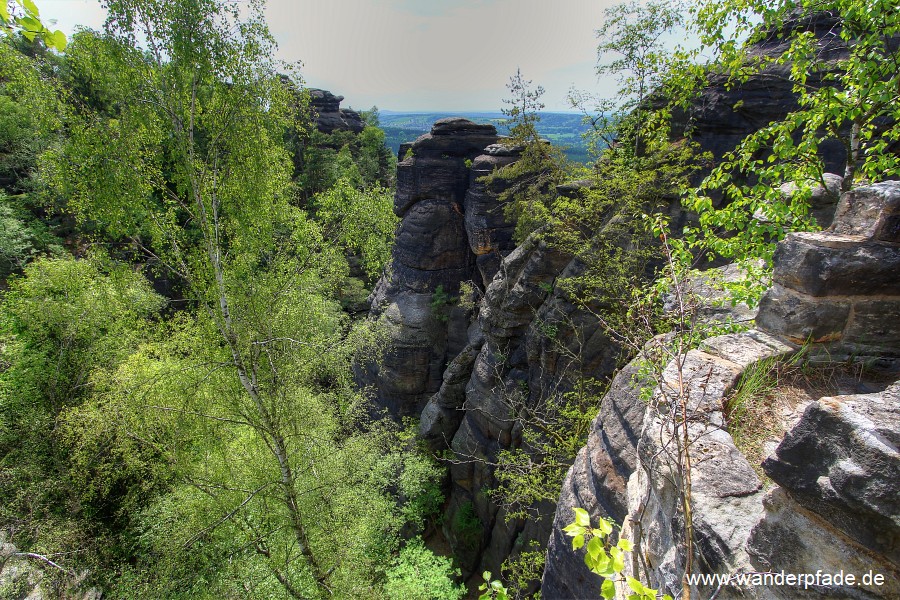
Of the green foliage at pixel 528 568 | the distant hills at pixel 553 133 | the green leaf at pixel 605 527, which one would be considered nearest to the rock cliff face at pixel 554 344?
the green foliage at pixel 528 568

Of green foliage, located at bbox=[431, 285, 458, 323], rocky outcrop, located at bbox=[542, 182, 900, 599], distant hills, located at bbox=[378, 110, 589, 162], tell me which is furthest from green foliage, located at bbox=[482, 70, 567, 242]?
rocky outcrop, located at bbox=[542, 182, 900, 599]

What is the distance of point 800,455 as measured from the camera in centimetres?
250

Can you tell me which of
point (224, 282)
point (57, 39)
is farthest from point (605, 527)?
point (224, 282)

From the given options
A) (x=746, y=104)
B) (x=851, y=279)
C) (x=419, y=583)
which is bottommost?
(x=419, y=583)

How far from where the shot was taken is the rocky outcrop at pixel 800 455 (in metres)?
2.27

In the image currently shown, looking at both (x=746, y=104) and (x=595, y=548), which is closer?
(x=595, y=548)

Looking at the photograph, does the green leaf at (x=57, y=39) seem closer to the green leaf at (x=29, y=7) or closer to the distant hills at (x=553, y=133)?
the green leaf at (x=29, y=7)

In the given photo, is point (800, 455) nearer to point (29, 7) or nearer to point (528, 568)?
point (29, 7)

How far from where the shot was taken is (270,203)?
24.2 feet

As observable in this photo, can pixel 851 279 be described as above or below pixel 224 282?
above

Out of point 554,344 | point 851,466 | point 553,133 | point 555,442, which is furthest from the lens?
point 553,133

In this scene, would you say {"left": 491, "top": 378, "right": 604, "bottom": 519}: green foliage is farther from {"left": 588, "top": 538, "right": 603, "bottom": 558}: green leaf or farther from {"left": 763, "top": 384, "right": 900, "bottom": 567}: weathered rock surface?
{"left": 588, "top": 538, "right": 603, "bottom": 558}: green leaf

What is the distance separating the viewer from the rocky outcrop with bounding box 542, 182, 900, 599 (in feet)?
7.45

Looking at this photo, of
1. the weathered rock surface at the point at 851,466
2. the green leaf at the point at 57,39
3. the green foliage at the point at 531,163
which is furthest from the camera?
the green foliage at the point at 531,163
